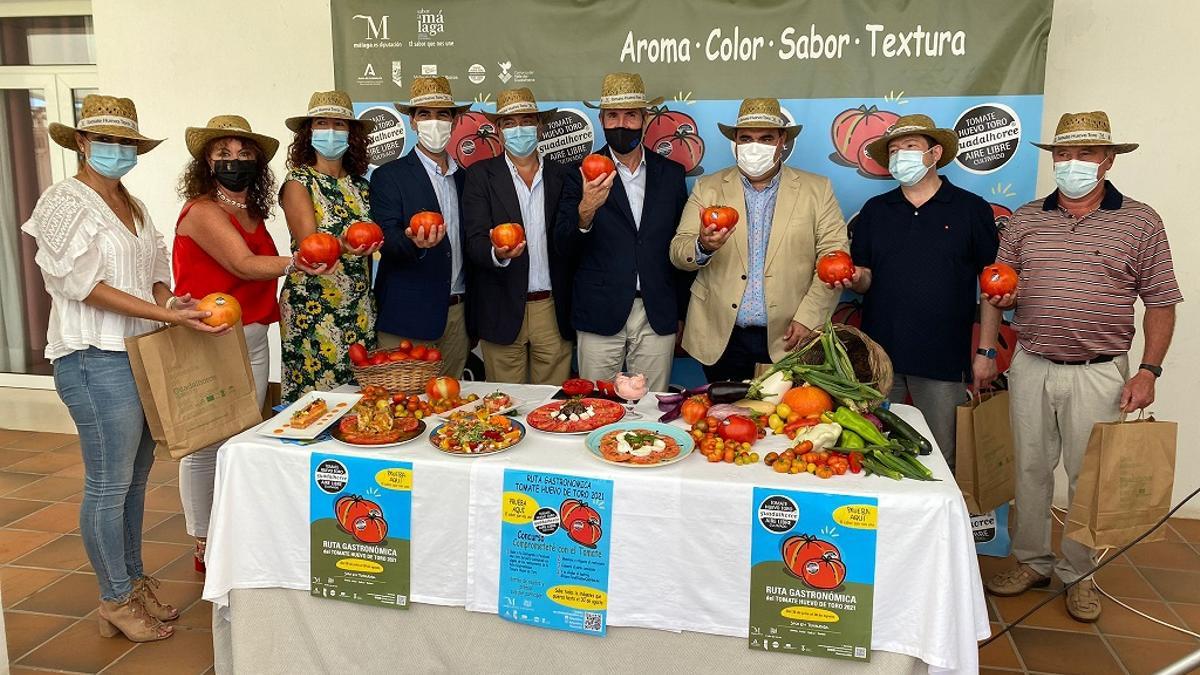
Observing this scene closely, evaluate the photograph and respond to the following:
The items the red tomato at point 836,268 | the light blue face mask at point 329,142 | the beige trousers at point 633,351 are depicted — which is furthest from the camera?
the beige trousers at point 633,351

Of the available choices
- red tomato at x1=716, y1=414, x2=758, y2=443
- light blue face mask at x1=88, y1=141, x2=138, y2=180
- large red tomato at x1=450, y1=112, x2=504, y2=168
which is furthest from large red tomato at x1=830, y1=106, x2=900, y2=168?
light blue face mask at x1=88, y1=141, x2=138, y2=180

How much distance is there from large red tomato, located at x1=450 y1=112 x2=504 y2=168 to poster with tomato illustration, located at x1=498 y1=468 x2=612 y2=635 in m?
2.59

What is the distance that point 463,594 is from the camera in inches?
108

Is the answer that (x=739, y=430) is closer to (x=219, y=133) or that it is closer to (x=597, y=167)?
(x=597, y=167)

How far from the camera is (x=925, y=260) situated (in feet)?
12.4

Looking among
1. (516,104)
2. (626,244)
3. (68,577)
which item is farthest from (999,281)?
(68,577)

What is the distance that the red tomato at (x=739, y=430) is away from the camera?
275 centimetres

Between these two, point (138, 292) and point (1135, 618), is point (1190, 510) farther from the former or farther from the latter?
point (138, 292)

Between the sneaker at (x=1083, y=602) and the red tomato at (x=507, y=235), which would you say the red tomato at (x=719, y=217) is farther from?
the sneaker at (x=1083, y=602)

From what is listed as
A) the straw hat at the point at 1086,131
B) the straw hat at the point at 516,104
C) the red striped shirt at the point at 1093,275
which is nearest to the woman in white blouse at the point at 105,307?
the straw hat at the point at 516,104

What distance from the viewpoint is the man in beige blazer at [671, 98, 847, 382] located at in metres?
3.81

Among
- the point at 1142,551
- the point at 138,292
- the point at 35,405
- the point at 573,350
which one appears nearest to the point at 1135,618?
the point at 1142,551

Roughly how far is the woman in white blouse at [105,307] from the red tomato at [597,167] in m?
1.50

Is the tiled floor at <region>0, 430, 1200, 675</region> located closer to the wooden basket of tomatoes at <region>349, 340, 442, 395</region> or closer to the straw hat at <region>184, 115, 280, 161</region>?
the wooden basket of tomatoes at <region>349, 340, 442, 395</region>
